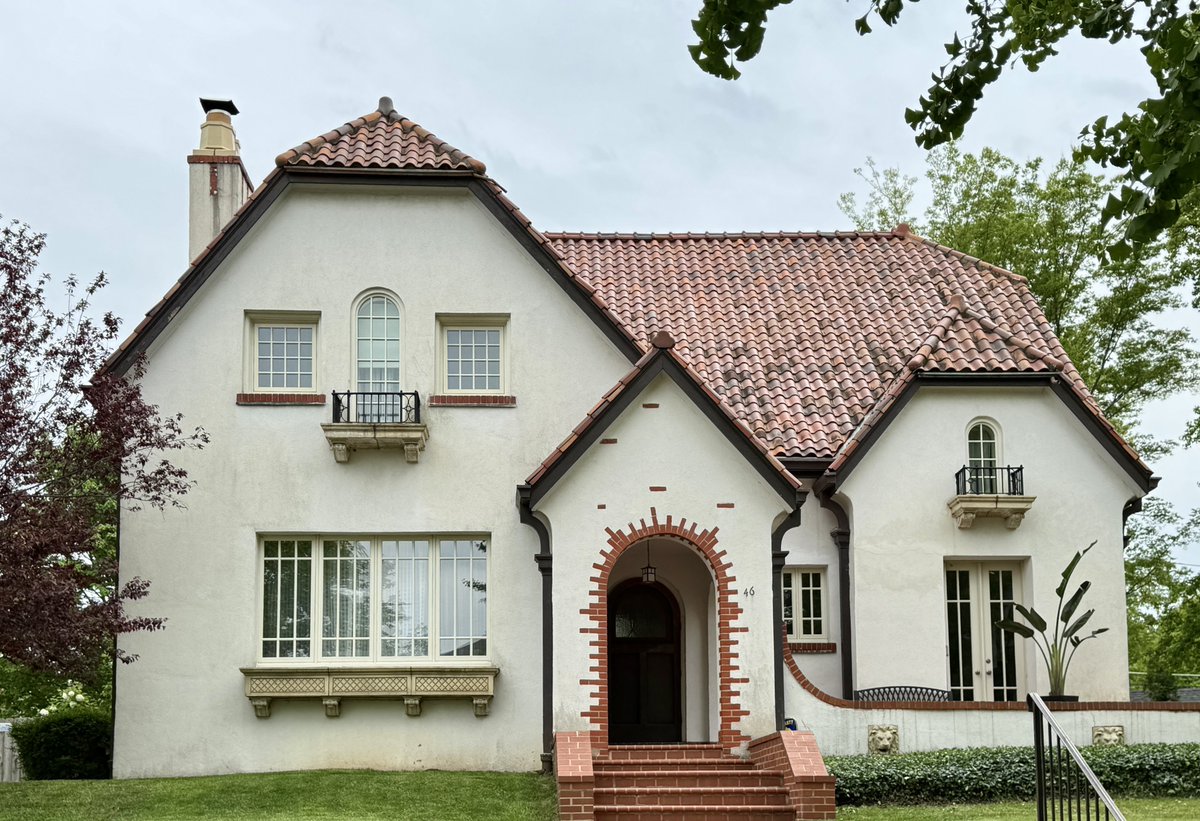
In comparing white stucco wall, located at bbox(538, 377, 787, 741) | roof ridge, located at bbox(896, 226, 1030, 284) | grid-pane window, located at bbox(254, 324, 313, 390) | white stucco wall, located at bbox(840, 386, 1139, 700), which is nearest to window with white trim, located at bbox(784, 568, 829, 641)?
white stucco wall, located at bbox(840, 386, 1139, 700)

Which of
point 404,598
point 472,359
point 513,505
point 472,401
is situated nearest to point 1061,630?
point 513,505

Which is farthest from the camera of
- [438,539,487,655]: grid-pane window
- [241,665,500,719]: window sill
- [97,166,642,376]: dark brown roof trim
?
[97,166,642,376]: dark brown roof trim

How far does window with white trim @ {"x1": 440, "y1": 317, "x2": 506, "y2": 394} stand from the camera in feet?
68.5

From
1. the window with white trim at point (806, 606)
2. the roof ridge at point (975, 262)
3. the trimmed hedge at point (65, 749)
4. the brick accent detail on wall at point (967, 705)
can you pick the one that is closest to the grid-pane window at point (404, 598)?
the brick accent detail on wall at point (967, 705)

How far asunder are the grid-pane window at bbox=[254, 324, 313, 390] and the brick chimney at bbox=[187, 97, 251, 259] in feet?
8.82

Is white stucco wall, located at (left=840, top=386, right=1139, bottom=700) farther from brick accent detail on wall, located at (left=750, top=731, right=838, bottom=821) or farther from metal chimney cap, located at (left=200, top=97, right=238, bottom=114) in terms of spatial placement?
metal chimney cap, located at (left=200, top=97, right=238, bottom=114)

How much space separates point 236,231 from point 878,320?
10.5 m

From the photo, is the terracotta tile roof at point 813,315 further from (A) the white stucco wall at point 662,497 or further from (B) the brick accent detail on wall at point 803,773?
(B) the brick accent detail on wall at point 803,773

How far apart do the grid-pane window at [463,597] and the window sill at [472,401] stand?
1875mm

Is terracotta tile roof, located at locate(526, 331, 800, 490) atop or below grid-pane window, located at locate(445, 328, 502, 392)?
below

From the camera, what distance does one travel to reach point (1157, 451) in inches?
1329

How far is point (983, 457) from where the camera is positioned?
72.7 feet

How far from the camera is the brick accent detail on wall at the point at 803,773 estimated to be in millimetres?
16281

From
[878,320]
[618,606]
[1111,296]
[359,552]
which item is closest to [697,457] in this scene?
[618,606]
